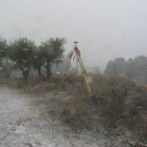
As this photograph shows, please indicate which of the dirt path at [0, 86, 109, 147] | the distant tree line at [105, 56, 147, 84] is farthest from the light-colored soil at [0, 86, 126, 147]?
the distant tree line at [105, 56, 147, 84]

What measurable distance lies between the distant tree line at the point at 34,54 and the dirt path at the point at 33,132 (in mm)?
9818

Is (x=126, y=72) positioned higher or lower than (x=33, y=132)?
higher

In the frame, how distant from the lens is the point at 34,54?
2422 cm

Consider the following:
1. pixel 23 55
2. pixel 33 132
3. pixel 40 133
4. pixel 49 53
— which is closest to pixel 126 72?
pixel 49 53

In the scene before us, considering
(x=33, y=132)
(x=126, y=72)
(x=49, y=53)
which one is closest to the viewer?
(x=33, y=132)

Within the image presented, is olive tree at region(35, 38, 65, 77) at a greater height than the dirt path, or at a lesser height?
greater

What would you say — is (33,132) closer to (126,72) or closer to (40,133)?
(40,133)

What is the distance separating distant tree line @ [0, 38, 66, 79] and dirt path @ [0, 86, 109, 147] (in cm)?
982

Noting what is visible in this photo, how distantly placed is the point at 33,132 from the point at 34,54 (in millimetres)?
13950

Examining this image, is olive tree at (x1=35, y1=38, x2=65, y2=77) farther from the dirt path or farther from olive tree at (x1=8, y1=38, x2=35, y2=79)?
the dirt path

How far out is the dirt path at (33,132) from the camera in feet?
33.0

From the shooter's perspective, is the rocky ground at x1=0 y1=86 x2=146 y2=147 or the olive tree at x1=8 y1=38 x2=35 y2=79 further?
the olive tree at x1=8 y1=38 x2=35 y2=79

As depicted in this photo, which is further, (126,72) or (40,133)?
(126,72)

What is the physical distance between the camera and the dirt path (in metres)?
10.1
